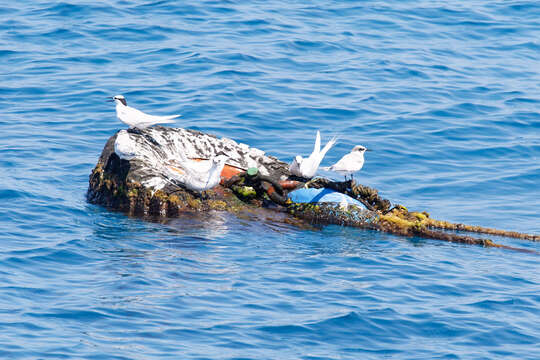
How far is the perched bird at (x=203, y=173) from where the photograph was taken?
35.1 ft

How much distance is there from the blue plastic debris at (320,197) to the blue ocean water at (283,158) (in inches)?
18.3

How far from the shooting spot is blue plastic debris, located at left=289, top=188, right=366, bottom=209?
36.1 feet

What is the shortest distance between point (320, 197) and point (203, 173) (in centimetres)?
169

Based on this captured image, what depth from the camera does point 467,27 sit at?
80.8ft

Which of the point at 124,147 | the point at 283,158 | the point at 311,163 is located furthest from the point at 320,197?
the point at 283,158

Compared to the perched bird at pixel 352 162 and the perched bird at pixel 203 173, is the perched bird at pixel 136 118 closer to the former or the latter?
the perched bird at pixel 203 173

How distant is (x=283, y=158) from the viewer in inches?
568

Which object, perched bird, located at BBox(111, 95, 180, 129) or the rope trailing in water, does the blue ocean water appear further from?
perched bird, located at BBox(111, 95, 180, 129)

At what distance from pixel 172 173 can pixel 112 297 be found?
3297mm

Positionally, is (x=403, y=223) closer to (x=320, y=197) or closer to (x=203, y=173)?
(x=320, y=197)

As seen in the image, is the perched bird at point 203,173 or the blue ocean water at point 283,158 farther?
the perched bird at point 203,173

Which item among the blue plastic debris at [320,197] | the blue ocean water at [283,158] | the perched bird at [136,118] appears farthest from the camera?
the perched bird at [136,118]

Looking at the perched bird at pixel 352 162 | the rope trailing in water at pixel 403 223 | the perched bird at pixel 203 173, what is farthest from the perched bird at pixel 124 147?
the perched bird at pixel 352 162

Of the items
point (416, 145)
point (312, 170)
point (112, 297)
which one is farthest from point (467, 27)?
point (112, 297)
